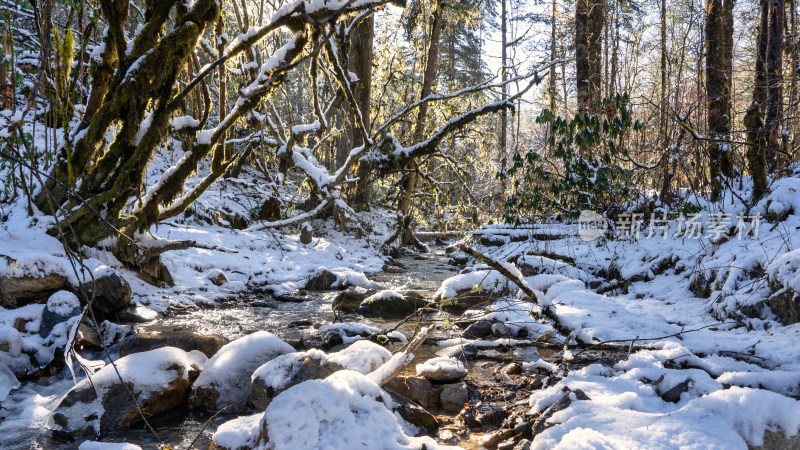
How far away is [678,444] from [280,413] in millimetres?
2142

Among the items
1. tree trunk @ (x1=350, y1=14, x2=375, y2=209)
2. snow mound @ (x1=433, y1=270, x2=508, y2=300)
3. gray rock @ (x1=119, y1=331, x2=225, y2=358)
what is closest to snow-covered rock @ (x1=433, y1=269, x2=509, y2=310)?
snow mound @ (x1=433, y1=270, x2=508, y2=300)

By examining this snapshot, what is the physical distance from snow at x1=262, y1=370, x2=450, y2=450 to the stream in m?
0.85

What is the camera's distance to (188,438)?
3438 mm

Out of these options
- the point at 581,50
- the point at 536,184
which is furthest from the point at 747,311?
the point at 581,50

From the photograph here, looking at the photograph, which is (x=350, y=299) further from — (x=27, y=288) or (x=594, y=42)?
(x=594, y=42)

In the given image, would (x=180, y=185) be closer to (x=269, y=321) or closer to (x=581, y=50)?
(x=269, y=321)

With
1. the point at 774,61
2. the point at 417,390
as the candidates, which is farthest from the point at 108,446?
the point at 774,61

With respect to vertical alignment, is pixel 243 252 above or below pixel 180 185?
below

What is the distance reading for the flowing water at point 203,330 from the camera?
11.1ft

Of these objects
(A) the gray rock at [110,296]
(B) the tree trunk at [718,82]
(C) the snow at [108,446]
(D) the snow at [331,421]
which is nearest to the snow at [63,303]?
(A) the gray rock at [110,296]

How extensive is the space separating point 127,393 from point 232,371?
79 centimetres

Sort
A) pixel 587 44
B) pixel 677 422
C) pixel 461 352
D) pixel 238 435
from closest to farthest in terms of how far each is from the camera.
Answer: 1. pixel 677 422
2. pixel 238 435
3. pixel 461 352
4. pixel 587 44

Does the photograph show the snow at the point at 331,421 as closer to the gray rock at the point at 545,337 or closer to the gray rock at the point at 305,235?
the gray rock at the point at 545,337

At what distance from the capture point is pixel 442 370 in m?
4.22
